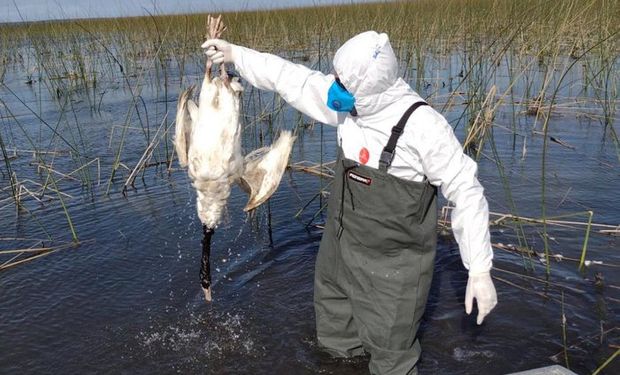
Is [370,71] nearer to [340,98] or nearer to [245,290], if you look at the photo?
[340,98]

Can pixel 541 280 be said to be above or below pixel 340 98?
below

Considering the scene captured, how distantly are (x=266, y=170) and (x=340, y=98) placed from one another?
0.75 metres

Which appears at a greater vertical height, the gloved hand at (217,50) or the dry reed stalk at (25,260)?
the gloved hand at (217,50)

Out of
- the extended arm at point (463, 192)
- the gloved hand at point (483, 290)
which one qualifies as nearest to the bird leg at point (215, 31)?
the extended arm at point (463, 192)

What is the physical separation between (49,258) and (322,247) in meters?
2.66

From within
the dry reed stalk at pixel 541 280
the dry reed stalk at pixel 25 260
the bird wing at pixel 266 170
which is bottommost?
the dry reed stalk at pixel 25 260

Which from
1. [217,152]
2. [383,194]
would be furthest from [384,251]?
[217,152]

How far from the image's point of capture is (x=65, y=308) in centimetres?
378

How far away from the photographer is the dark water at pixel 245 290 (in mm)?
3229

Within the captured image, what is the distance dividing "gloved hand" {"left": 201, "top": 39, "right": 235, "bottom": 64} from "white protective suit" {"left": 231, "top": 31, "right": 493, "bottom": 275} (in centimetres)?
64

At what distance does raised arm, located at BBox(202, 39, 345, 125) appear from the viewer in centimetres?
284

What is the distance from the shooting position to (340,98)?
2.46 metres

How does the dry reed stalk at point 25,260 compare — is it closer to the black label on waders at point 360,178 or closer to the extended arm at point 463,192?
the black label on waders at point 360,178

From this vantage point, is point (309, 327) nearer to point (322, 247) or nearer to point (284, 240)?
point (322, 247)
